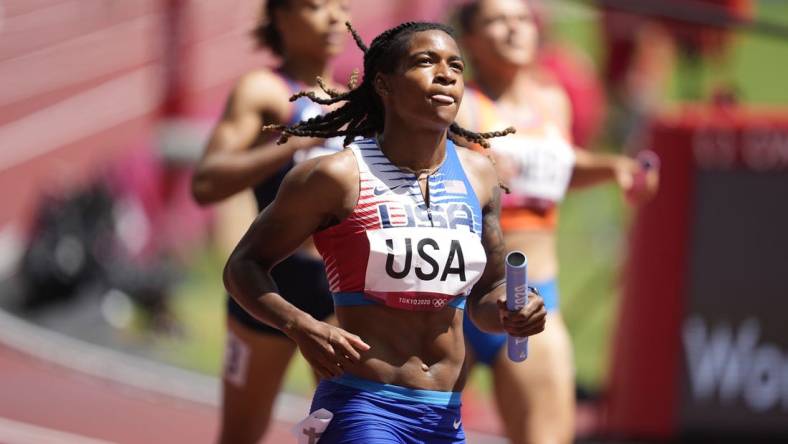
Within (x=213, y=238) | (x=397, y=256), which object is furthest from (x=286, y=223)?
(x=213, y=238)

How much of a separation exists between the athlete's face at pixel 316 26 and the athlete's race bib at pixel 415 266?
1847 millimetres

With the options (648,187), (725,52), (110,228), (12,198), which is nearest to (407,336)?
(648,187)

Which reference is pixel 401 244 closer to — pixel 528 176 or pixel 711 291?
pixel 528 176

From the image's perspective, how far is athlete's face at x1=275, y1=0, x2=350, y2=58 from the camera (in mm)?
5566

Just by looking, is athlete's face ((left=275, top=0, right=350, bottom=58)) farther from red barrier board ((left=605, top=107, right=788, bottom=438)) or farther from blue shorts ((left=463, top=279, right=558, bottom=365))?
red barrier board ((left=605, top=107, right=788, bottom=438))

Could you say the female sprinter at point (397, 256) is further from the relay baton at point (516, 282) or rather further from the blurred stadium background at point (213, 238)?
the blurred stadium background at point (213, 238)

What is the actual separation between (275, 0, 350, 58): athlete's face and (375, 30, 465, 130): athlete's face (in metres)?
1.61

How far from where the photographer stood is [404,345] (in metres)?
3.92

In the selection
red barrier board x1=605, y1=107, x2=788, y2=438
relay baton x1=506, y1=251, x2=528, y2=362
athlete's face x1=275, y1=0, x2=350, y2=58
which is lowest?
red barrier board x1=605, y1=107, x2=788, y2=438

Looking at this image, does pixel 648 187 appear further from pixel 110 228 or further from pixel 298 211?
pixel 110 228

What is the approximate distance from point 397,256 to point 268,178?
1671mm

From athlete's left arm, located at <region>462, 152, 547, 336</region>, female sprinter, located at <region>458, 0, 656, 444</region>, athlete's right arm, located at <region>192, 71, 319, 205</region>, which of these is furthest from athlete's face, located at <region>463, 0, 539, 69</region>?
athlete's left arm, located at <region>462, 152, 547, 336</region>

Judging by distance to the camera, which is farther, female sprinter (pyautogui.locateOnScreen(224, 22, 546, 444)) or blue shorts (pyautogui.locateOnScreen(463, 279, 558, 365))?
blue shorts (pyautogui.locateOnScreen(463, 279, 558, 365))

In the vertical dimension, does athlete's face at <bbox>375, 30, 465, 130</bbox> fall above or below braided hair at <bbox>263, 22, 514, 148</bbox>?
above
